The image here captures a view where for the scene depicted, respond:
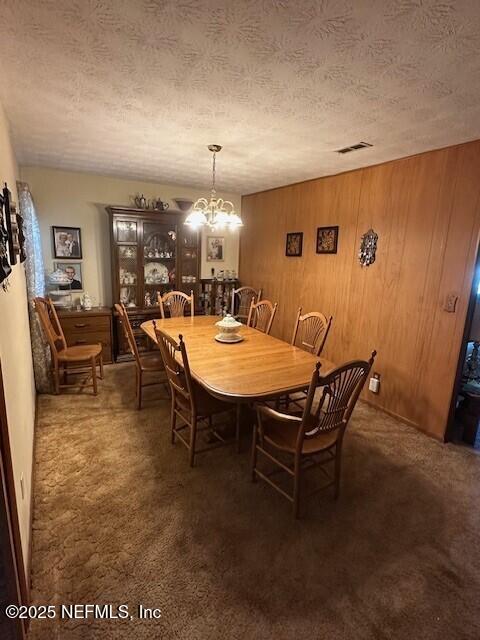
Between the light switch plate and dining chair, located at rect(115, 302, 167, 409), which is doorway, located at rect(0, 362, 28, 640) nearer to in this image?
dining chair, located at rect(115, 302, 167, 409)

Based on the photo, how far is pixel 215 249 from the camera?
5.30 meters

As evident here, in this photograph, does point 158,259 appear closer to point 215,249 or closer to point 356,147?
point 215,249

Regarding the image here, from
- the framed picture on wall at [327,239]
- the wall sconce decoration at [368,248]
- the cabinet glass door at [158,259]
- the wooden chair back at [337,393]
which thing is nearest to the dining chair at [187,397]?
the wooden chair back at [337,393]

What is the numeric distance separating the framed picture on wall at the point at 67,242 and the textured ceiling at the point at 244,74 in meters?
1.38

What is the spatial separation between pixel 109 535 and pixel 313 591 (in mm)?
1109

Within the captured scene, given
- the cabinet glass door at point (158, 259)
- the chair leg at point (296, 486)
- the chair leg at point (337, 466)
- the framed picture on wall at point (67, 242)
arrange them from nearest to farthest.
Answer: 1. the chair leg at point (296, 486)
2. the chair leg at point (337, 466)
3. the framed picture on wall at point (67, 242)
4. the cabinet glass door at point (158, 259)

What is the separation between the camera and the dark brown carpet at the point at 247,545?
4.69ft

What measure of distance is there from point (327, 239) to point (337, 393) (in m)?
2.48

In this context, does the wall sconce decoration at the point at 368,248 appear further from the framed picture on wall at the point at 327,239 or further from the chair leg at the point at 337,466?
the chair leg at the point at 337,466

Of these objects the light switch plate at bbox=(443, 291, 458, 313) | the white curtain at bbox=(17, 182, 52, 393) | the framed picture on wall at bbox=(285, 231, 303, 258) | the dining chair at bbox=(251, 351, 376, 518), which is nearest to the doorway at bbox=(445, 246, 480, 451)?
the light switch plate at bbox=(443, 291, 458, 313)

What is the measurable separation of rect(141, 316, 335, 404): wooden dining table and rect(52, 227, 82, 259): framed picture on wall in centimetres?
180

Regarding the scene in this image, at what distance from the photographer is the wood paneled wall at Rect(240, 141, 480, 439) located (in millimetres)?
2652

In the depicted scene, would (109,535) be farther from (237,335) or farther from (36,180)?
(36,180)

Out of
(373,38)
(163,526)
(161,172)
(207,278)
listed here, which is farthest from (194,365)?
(207,278)
